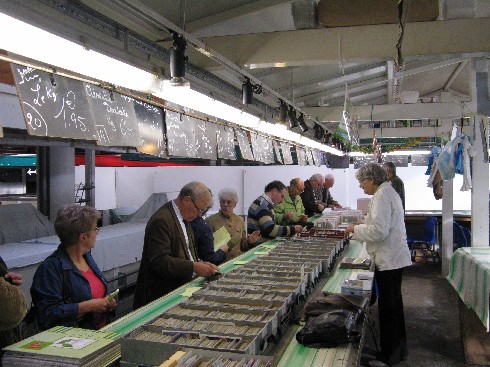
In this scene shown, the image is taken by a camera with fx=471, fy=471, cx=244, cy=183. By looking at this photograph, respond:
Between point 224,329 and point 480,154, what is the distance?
6.77 m

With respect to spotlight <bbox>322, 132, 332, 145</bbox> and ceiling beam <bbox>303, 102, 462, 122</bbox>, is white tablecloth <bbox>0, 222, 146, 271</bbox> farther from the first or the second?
spotlight <bbox>322, 132, 332, 145</bbox>

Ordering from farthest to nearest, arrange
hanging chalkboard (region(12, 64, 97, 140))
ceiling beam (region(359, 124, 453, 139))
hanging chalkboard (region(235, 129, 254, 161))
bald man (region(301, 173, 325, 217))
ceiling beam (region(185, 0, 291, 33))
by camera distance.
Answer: ceiling beam (region(359, 124, 453, 139)), bald man (region(301, 173, 325, 217)), hanging chalkboard (region(235, 129, 254, 161)), ceiling beam (region(185, 0, 291, 33)), hanging chalkboard (region(12, 64, 97, 140))

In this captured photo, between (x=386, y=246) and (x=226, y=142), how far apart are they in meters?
2.53

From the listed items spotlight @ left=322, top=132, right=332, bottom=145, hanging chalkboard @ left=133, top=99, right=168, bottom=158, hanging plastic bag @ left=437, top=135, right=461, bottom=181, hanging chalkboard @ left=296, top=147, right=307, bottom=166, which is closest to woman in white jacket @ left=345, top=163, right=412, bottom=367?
hanging chalkboard @ left=133, top=99, right=168, bottom=158

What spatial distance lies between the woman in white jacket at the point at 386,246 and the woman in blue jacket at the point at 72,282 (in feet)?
9.90

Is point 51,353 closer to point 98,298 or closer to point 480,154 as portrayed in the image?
point 98,298

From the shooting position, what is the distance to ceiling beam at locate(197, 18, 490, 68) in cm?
496

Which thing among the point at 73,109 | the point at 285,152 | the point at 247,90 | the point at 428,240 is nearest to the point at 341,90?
the point at 285,152

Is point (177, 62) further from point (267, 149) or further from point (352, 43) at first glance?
point (267, 149)

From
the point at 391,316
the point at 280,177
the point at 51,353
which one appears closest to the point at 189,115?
the point at 391,316

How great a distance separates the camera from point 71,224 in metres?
3.25

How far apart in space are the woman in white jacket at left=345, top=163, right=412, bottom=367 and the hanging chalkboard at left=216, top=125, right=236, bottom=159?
181cm

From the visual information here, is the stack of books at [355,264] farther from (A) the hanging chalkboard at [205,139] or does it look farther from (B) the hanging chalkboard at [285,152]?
(B) the hanging chalkboard at [285,152]

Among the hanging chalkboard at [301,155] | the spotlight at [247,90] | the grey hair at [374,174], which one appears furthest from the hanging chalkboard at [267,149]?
the spotlight at [247,90]
